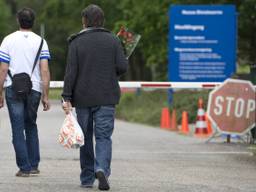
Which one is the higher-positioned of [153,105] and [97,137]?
[97,137]

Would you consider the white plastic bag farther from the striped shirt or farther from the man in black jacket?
the striped shirt

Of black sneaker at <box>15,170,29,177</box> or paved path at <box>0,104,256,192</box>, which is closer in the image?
paved path at <box>0,104,256,192</box>

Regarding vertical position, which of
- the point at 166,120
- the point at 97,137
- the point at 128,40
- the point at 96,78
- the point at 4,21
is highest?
the point at 128,40

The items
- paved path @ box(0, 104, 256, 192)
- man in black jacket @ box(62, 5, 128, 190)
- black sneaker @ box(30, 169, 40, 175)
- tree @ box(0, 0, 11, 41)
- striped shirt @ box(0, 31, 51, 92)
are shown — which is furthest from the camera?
tree @ box(0, 0, 11, 41)

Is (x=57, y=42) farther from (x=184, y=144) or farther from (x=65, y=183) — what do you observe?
(x=65, y=183)

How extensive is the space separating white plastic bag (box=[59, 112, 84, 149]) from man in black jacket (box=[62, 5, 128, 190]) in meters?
0.10

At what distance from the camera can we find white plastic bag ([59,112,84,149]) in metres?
9.52

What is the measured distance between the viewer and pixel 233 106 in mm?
17609

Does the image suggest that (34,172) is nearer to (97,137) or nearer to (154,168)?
(97,137)

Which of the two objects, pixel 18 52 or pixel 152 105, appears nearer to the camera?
pixel 18 52

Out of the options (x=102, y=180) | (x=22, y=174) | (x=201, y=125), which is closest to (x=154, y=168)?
(x=22, y=174)

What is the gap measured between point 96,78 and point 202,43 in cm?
1773

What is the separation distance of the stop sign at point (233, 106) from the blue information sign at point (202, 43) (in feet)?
30.3

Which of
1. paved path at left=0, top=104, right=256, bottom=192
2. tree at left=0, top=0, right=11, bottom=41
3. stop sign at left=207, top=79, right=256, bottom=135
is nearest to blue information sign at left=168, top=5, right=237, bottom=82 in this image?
paved path at left=0, top=104, right=256, bottom=192
